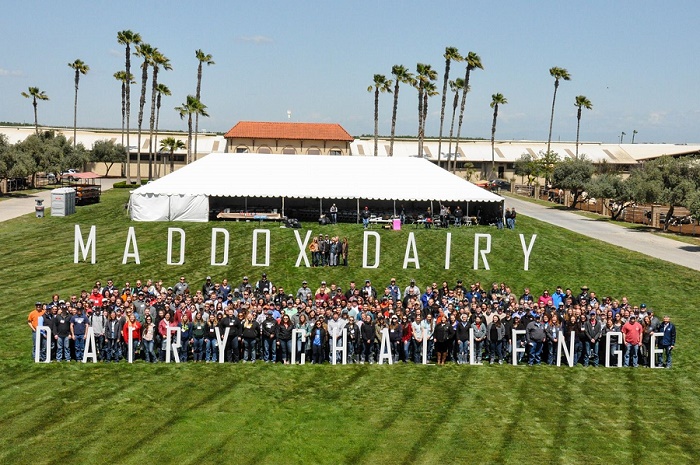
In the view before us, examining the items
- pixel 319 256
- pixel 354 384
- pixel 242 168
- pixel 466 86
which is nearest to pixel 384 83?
pixel 466 86

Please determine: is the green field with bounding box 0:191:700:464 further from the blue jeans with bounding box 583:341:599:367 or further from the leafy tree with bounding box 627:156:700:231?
Answer: the leafy tree with bounding box 627:156:700:231

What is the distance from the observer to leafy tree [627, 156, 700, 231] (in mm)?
45938

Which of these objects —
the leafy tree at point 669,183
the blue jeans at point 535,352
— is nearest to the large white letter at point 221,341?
the blue jeans at point 535,352

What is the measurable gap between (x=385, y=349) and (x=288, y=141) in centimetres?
7169

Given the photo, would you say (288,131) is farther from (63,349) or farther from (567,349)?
(567,349)

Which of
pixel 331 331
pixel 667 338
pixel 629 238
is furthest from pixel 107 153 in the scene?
pixel 667 338

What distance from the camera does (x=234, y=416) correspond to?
13.7 meters

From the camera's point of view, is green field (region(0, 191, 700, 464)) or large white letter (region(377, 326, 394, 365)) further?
large white letter (region(377, 326, 394, 365))

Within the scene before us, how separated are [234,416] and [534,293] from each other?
16.8 m

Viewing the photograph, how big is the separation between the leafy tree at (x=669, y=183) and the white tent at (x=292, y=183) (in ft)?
37.7

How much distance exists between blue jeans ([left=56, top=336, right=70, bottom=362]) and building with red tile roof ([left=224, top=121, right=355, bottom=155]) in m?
70.6

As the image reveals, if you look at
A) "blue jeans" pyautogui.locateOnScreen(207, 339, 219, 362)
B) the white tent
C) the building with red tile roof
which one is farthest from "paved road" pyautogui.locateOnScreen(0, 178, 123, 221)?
"blue jeans" pyautogui.locateOnScreen(207, 339, 219, 362)

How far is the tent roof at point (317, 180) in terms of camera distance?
4219cm

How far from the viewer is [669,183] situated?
157 feet
